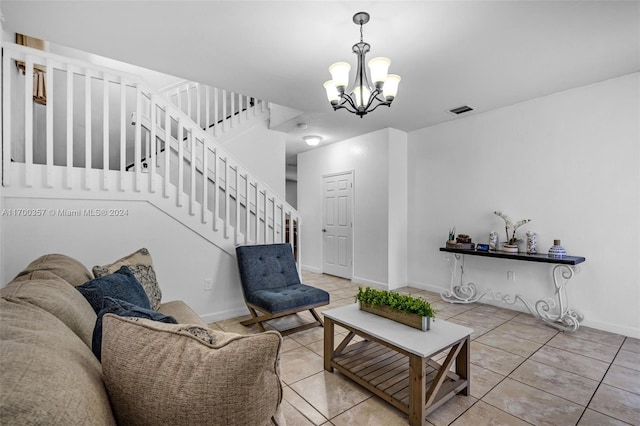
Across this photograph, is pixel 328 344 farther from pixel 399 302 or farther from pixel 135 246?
pixel 135 246

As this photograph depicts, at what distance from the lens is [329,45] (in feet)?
8.03

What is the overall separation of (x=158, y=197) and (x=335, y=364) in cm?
224

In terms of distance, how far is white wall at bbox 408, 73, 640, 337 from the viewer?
Result: 9.86 feet

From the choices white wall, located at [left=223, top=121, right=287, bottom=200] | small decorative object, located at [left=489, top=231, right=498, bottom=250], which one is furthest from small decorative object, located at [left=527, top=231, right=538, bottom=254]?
white wall, located at [left=223, top=121, right=287, bottom=200]

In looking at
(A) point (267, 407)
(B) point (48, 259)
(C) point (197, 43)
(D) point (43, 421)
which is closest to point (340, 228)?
(C) point (197, 43)

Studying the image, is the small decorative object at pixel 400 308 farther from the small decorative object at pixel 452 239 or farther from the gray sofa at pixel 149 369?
the small decorative object at pixel 452 239

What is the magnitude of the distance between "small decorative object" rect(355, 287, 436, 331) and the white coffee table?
38 mm

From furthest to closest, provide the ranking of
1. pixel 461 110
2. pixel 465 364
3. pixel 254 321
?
pixel 461 110 < pixel 254 321 < pixel 465 364

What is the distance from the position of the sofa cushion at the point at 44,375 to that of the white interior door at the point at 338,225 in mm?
4703

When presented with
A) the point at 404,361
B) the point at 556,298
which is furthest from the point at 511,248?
the point at 404,361

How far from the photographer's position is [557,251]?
10.4 ft

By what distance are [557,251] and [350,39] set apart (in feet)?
9.88

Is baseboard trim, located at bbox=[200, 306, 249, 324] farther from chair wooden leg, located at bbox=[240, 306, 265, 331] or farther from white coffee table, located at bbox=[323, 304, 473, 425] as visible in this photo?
white coffee table, located at bbox=[323, 304, 473, 425]

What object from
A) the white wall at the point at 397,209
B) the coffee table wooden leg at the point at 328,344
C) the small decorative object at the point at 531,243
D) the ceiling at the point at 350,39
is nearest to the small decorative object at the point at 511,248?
the small decorative object at the point at 531,243
